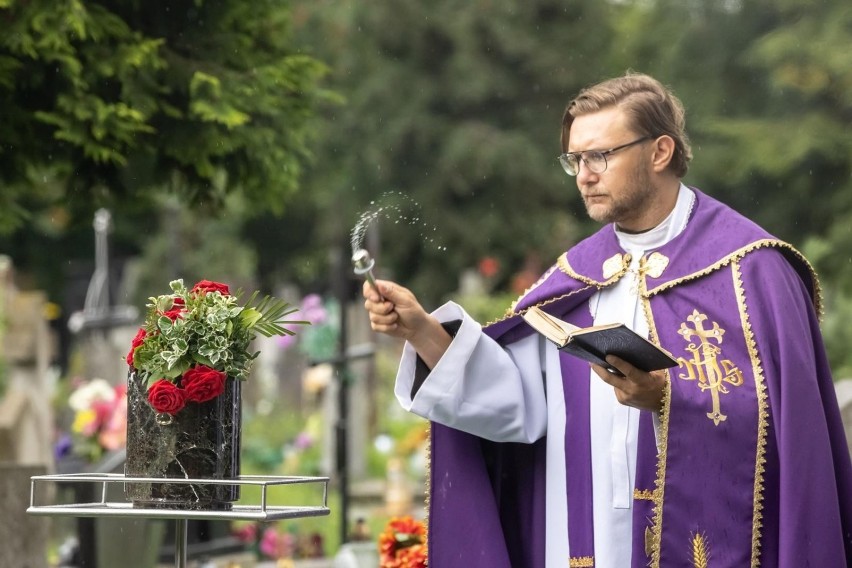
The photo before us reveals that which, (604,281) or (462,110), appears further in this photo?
(462,110)

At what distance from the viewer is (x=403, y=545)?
213 inches

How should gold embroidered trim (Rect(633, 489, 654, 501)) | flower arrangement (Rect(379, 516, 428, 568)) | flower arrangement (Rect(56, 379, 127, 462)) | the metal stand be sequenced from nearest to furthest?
the metal stand < gold embroidered trim (Rect(633, 489, 654, 501)) < flower arrangement (Rect(379, 516, 428, 568)) < flower arrangement (Rect(56, 379, 127, 462))

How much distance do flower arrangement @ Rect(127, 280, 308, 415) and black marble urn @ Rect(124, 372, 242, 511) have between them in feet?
0.13

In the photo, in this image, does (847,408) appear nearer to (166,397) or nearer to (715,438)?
(715,438)

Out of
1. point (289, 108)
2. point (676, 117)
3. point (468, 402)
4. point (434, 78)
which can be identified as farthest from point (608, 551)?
point (434, 78)

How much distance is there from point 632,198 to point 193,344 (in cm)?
132

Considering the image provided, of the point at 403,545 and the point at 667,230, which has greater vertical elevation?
the point at 667,230

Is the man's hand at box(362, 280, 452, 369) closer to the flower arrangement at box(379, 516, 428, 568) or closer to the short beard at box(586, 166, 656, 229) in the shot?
the short beard at box(586, 166, 656, 229)

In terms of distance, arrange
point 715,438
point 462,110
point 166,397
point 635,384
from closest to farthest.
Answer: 1. point 166,397
2. point 635,384
3. point 715,438
4. point 462,110

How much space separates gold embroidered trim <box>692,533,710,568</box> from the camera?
3.95 metres

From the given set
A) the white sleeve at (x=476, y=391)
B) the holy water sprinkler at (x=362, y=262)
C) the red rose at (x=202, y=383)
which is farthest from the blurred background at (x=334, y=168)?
the white sleeve at (x=476, y=391)

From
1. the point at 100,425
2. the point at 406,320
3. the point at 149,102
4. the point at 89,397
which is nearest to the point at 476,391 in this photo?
the point at 406,320

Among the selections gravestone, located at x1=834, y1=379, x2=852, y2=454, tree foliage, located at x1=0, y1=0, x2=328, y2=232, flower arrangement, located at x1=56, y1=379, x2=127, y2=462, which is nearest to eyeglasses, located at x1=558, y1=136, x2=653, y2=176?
tree foliage, located at x1=0, y1=0, x2=328, y2=232

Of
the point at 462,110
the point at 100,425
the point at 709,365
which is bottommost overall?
the point at 709,365
